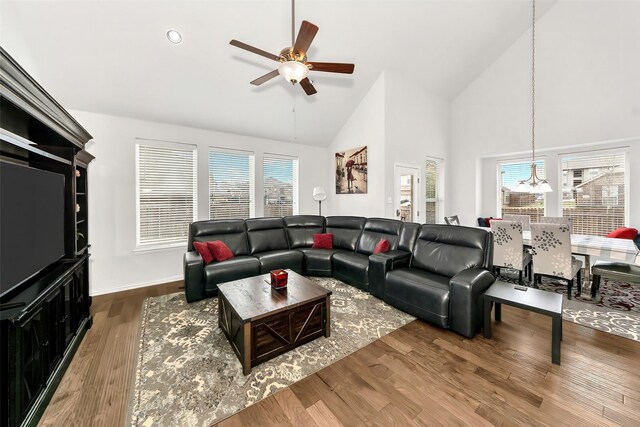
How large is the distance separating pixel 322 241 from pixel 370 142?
7.18 ft

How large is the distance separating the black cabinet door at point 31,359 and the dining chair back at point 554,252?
479 cm

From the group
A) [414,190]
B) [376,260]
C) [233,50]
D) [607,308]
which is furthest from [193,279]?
[607,308]

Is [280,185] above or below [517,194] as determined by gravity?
above

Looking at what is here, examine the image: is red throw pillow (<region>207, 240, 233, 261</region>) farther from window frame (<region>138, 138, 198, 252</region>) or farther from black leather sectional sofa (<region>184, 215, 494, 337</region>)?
window frame (<region>138, 138, 198, 252</region>)

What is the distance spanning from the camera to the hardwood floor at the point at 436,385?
1554 millimetres

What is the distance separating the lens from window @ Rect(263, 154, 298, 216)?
528cm

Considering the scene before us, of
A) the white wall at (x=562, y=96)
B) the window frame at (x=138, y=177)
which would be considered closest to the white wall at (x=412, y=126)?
the white wall at (x=562, y=96)

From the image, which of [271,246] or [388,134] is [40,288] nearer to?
[271,246]

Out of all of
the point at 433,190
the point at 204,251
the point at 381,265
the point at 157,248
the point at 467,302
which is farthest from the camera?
the point at 433,190

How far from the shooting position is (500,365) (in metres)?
2.00

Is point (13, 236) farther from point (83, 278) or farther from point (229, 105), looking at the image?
point (229, 105)

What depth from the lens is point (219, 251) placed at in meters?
3.55

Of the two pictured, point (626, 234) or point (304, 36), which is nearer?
point (304, 36)

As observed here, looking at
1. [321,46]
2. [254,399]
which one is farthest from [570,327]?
[321,46]
